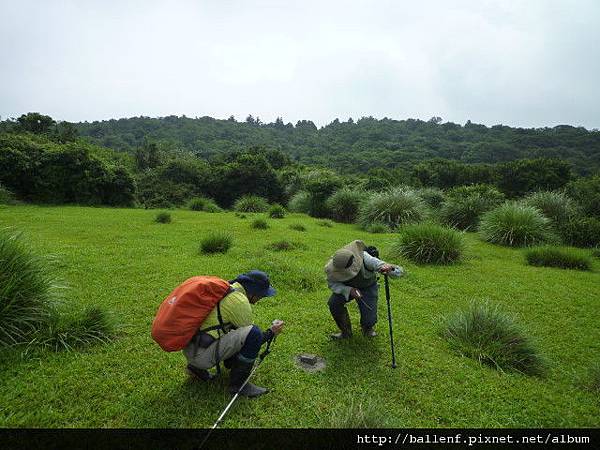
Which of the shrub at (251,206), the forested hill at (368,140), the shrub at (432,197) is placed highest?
the forested hill at (368,140)

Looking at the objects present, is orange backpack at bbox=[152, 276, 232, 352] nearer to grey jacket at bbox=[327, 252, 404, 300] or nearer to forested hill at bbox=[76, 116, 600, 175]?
grey jacket at bbox=[327, 252, 404, 300]

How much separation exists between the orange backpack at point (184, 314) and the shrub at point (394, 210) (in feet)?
36.9

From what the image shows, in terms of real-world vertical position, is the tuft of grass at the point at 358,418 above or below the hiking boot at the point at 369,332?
above

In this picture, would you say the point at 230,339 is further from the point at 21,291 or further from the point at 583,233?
the point at 583,233

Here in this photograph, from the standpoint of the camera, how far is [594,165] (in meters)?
40.9

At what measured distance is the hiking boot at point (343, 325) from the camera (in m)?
4.45

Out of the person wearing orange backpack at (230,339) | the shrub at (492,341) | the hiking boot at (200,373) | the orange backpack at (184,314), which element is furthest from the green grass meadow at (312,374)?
the orange backpack at (184,314)

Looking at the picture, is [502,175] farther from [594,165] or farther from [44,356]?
[44,356]

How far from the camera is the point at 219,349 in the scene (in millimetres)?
3158

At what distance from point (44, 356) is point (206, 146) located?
64453 millimetres

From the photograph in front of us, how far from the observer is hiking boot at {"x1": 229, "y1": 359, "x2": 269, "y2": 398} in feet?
10.7

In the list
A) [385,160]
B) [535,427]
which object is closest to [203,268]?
[535,427]

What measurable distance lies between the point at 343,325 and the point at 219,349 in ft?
5.93

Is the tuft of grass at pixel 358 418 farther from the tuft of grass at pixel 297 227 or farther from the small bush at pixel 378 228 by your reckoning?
the small bush at pixel 378 228
